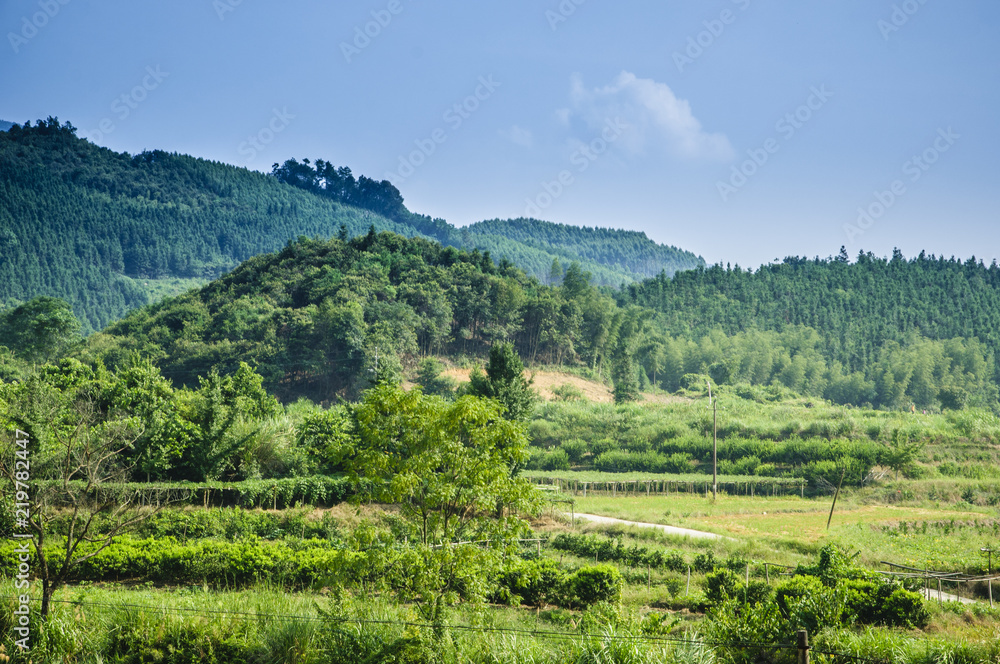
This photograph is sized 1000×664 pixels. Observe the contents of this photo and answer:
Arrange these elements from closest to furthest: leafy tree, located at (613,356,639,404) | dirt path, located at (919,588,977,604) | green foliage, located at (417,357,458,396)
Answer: dirt path, located at (919,588,977,604), green foliage, located at (417,357,458,396), leafy tree, located at (613,356,639,404)

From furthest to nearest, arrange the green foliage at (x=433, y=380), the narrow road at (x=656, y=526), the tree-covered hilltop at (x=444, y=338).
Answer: the tree-covered hilltop at (x=444, y=338)
the green foliage at (x=433, y=380)
the narrow road at (x=656, y=526)

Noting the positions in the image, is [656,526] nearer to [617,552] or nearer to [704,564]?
[617,552]

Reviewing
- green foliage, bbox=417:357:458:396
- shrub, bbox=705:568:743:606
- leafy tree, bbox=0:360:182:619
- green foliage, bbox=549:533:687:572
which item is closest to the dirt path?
shrub, bbox=705:568:743:606

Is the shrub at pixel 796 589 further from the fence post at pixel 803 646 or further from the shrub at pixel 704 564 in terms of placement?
the fence post at pixel 803 646

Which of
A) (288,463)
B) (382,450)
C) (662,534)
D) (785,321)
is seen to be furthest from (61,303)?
(785,321)

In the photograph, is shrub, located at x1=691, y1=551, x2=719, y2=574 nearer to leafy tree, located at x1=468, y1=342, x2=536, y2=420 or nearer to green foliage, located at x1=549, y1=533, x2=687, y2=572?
green foliage, located at x1=549, y1=533, x2=687, y2=572

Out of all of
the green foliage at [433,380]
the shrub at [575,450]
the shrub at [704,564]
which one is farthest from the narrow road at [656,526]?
the green foliage at [433,380]

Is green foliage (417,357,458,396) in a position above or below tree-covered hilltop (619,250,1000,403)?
below

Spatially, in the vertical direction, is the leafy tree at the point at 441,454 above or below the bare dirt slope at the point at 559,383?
below

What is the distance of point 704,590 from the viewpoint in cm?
1670

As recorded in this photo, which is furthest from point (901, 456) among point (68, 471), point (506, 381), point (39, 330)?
point (39, 330)

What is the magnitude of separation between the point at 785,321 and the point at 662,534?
105855 millimetres

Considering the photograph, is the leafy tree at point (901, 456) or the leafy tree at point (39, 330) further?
the leafy tree at point (39, 330)

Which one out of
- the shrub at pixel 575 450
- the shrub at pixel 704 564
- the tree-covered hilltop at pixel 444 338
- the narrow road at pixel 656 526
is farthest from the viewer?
the tree-covered hilltop at pixel 444 338
